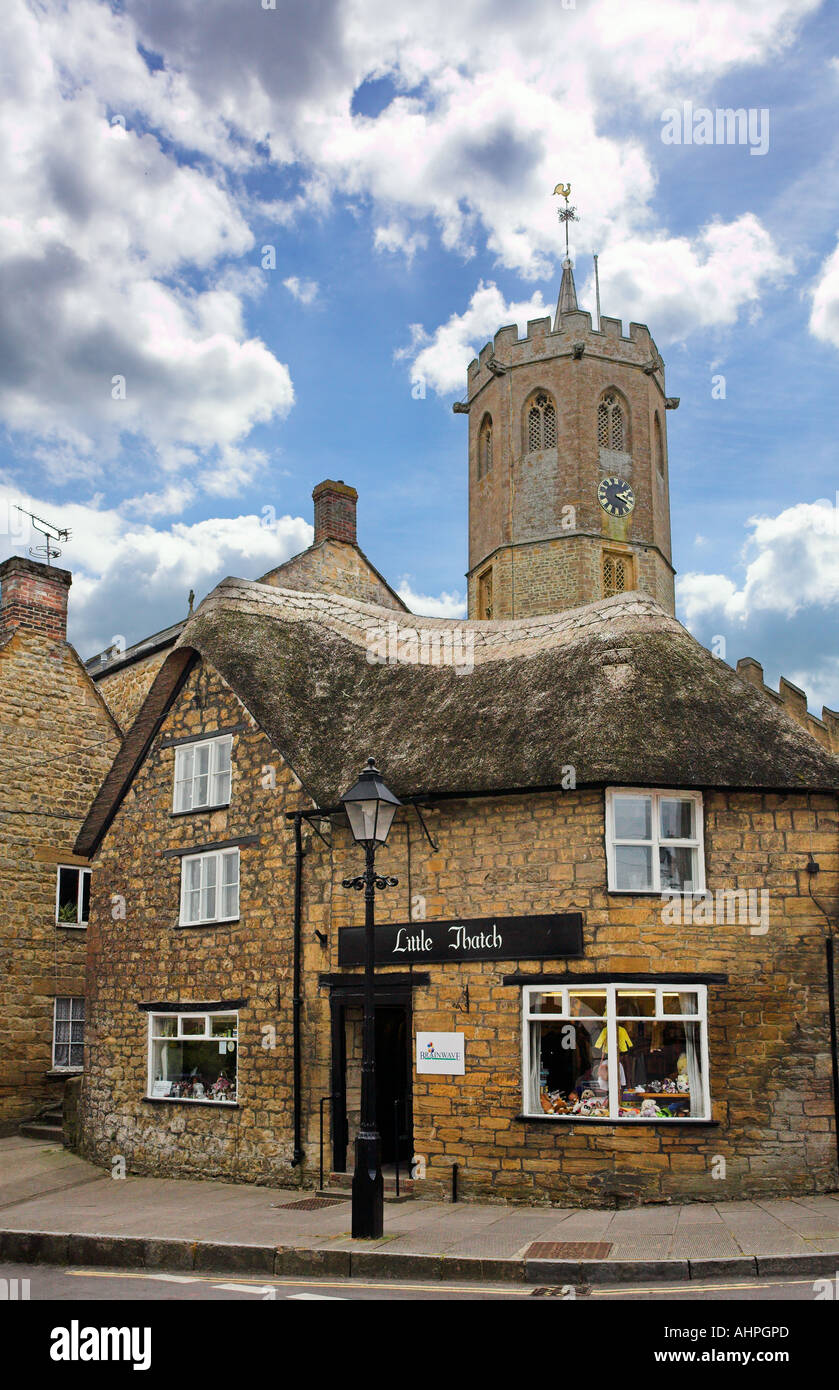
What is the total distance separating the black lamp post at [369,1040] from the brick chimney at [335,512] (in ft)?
48.7

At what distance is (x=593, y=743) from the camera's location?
14.0 metres

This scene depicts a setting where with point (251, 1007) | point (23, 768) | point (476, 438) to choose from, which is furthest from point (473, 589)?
point (251, 1007)

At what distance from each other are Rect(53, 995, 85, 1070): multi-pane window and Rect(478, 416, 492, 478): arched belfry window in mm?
33647

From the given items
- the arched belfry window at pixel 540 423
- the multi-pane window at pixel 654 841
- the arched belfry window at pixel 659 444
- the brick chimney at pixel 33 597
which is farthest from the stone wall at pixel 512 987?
the arched belfry window at pixel 659 444

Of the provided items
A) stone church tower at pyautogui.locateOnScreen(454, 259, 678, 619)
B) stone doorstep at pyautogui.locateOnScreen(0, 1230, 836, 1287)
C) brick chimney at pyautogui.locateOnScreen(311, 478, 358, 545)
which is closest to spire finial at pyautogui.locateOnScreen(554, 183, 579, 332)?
stone church tower at pyautogui.locateOnScreen(454, 259, 678, 619)

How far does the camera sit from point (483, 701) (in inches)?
636

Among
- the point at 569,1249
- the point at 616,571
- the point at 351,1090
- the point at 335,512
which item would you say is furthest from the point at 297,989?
the point at 616,571

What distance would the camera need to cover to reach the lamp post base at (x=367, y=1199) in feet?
35.5

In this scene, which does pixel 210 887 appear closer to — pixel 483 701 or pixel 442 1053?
pixel 442 1053

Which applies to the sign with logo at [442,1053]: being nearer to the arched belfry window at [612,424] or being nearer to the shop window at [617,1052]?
the shop window at [617,1052]

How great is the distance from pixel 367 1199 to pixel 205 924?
7072 mm

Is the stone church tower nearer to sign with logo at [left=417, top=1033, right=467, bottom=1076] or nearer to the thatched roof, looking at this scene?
the thatched roof

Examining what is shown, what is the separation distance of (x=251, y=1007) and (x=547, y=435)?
3626 centimetres

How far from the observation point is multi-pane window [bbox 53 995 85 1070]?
21953 mm
